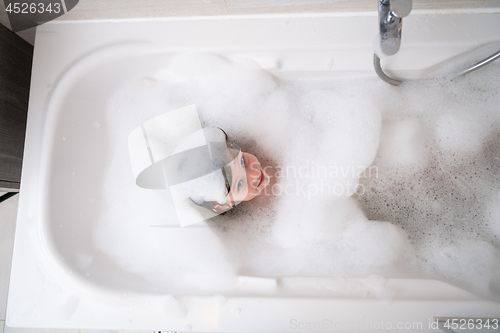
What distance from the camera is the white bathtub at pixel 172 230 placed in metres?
0.71

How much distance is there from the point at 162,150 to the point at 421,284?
75 cm

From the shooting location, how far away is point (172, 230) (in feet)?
2.87

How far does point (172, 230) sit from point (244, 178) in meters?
0.29

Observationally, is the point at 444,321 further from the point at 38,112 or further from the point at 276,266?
the point at 38,112

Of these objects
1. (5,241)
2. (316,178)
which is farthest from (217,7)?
(5,241)

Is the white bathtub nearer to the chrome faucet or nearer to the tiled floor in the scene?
the chrome faucet

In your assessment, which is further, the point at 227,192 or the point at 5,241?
the point at 5,241

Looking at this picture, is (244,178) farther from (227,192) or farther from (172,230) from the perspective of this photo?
(172,230)

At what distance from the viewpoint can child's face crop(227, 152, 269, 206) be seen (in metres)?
0.74

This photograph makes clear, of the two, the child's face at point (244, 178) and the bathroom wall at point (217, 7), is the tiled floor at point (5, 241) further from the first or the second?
the child's face at point (244, 178)

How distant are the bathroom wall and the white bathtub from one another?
2 cm

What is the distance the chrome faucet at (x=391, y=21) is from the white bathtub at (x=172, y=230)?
0.18m

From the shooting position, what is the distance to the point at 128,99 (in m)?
0.91

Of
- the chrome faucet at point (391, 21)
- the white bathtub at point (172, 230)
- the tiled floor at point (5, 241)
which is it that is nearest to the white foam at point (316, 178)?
the white bathtub at point (172, 230)
